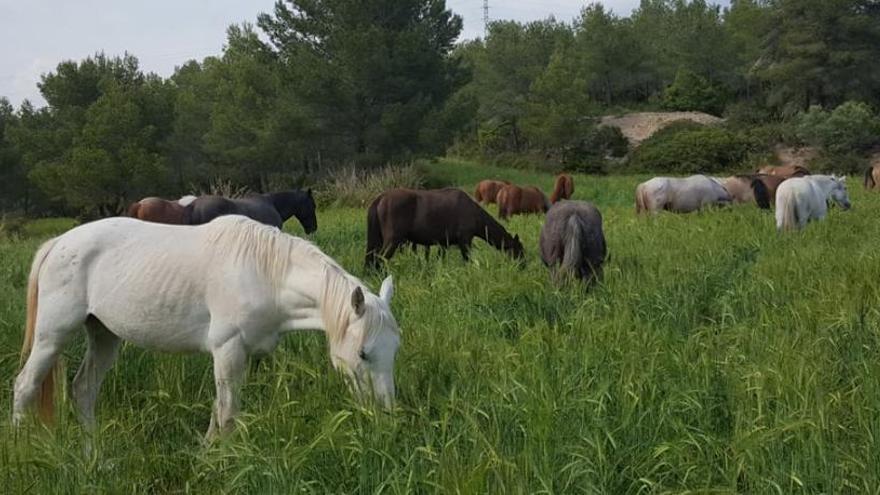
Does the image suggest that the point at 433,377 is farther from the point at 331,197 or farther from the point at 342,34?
the point at 342,34

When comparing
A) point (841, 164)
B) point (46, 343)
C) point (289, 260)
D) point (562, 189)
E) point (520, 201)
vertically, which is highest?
point (289, 260)

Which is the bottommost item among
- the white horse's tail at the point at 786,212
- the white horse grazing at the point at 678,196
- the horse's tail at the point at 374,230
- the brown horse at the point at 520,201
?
the brown horse at the point at 520,201

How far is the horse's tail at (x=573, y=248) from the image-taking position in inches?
261

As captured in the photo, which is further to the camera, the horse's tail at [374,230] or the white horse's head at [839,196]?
the white horse's head at [839,196]

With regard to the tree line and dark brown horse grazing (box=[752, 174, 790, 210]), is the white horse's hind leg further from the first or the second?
the tree line

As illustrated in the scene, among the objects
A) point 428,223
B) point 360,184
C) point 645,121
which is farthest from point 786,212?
point 645,121

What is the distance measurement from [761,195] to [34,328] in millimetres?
13143

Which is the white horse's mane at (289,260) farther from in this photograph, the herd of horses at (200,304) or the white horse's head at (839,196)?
the white horse's head at (839,196)

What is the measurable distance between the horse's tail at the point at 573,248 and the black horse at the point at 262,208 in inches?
182

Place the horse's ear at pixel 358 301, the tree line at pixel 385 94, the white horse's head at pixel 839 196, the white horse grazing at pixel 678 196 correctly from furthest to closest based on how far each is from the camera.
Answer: the tree line at pixel 385 94 → the white horse grazing at pixel 678 196 → the white horse's head at pixel 839 196 → the horse's ear at pixel 358 301

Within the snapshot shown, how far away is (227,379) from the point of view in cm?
346

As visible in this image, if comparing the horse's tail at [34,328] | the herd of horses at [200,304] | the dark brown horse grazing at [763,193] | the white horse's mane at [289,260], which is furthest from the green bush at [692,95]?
the horse's tail at [34,328]

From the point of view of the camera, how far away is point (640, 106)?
51031 mm

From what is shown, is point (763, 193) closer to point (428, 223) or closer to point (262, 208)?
point (428, 223)
